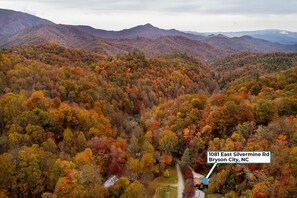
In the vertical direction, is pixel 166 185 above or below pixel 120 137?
below

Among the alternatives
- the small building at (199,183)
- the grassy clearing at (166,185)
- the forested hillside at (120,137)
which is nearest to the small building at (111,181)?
the forested hillside at (120,137)

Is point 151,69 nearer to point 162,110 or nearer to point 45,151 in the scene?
point 162,110

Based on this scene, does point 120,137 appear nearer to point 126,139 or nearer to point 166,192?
point 126,139

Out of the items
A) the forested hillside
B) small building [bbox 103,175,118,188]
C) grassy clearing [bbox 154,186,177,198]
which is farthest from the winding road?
small building [bbox 103,175,118,188]

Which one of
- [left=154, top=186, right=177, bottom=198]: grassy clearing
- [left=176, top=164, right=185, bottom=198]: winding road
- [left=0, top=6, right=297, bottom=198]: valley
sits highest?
[left=0, top=6, right=297, bottom=198]: valley

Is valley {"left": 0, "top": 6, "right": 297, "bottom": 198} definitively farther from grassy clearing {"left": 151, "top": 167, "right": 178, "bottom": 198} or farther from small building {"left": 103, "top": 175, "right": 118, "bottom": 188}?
small building {"left": 103, "top": 175, "right": 118, "bottom": 188}

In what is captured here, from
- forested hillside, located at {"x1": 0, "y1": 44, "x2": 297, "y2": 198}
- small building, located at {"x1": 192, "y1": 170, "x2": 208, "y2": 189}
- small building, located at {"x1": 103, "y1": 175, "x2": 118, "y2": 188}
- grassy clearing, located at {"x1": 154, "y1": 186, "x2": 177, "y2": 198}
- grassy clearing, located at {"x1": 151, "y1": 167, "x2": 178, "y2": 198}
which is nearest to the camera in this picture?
forested hillside, located at {"x1": 0, "y1": 44, "x2": 297, "y2": 198}

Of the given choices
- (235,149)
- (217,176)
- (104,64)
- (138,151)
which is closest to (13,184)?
Result: (138,151)

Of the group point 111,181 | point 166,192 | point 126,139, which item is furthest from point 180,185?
point 126,139
